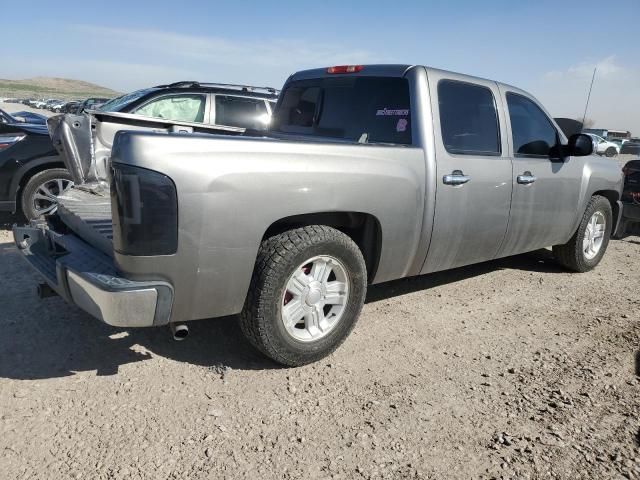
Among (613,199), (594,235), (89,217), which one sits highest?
(613,199)

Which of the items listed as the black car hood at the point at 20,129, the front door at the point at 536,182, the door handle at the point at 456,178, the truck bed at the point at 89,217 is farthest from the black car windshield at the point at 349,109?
the black car hood at the point at 20,129

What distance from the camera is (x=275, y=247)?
2760 millimetres

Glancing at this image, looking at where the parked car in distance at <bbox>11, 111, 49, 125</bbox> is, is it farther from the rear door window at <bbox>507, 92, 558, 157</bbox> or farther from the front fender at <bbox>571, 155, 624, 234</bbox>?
the front fender at <bbox>571, 155, 624, 234</bbox>

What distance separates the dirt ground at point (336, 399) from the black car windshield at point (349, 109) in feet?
4.67

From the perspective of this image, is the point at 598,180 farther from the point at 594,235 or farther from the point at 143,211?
the point at 143,211

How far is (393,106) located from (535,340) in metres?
1.98

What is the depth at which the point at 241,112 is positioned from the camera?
7.27 m

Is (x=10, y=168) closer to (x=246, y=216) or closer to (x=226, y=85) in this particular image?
(x=226, y=85)

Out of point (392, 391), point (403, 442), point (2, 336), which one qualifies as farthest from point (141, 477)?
point (2, 336)

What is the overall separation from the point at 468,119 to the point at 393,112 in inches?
26.3

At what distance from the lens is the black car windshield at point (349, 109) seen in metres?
3.55

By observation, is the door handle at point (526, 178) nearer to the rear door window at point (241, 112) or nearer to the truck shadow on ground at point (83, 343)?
the truck shadow on ground at point (83, 343)

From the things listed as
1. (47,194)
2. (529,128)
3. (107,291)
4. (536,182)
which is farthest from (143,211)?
(47,194)

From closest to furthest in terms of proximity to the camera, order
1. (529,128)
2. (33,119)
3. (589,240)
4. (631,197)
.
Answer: (529,128), (589,240), (631,197), (33,119)
